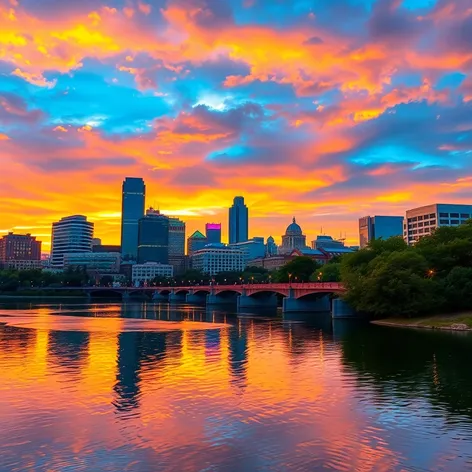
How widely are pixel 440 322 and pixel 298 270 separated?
90717 mm

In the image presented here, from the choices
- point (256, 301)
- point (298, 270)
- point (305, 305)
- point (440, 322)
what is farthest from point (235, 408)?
point (298, 270)

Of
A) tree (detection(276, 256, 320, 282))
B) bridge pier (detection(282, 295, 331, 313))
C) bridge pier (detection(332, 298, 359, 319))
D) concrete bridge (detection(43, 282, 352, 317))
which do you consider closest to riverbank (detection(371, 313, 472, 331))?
bridge pier (detection(332, 298, 359, 319))

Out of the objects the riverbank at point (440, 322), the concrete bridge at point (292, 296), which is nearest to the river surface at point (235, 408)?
the riverbank at point (440, 322)

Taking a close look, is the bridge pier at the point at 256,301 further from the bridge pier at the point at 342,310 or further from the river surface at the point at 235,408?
the river surface at the point at 235,408

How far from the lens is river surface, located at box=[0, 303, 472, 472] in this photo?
19.2 meters

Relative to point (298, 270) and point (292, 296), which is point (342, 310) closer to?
point (292, 296)

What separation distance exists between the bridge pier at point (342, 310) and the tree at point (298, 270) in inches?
2364

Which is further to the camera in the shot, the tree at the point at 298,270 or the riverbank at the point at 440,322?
the tree at the point at 298,270

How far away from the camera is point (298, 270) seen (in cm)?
16350

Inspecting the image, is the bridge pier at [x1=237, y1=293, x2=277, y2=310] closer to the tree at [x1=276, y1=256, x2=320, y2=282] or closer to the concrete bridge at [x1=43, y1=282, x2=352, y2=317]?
the concrete bridge at [x1=43, y1=282, x2=352, y2=317]

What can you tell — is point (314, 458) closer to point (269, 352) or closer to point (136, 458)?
point (136, 458)

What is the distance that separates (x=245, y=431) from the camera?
22562 millimetres

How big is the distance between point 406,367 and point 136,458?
26.6 meters

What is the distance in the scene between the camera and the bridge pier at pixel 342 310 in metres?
98.0
